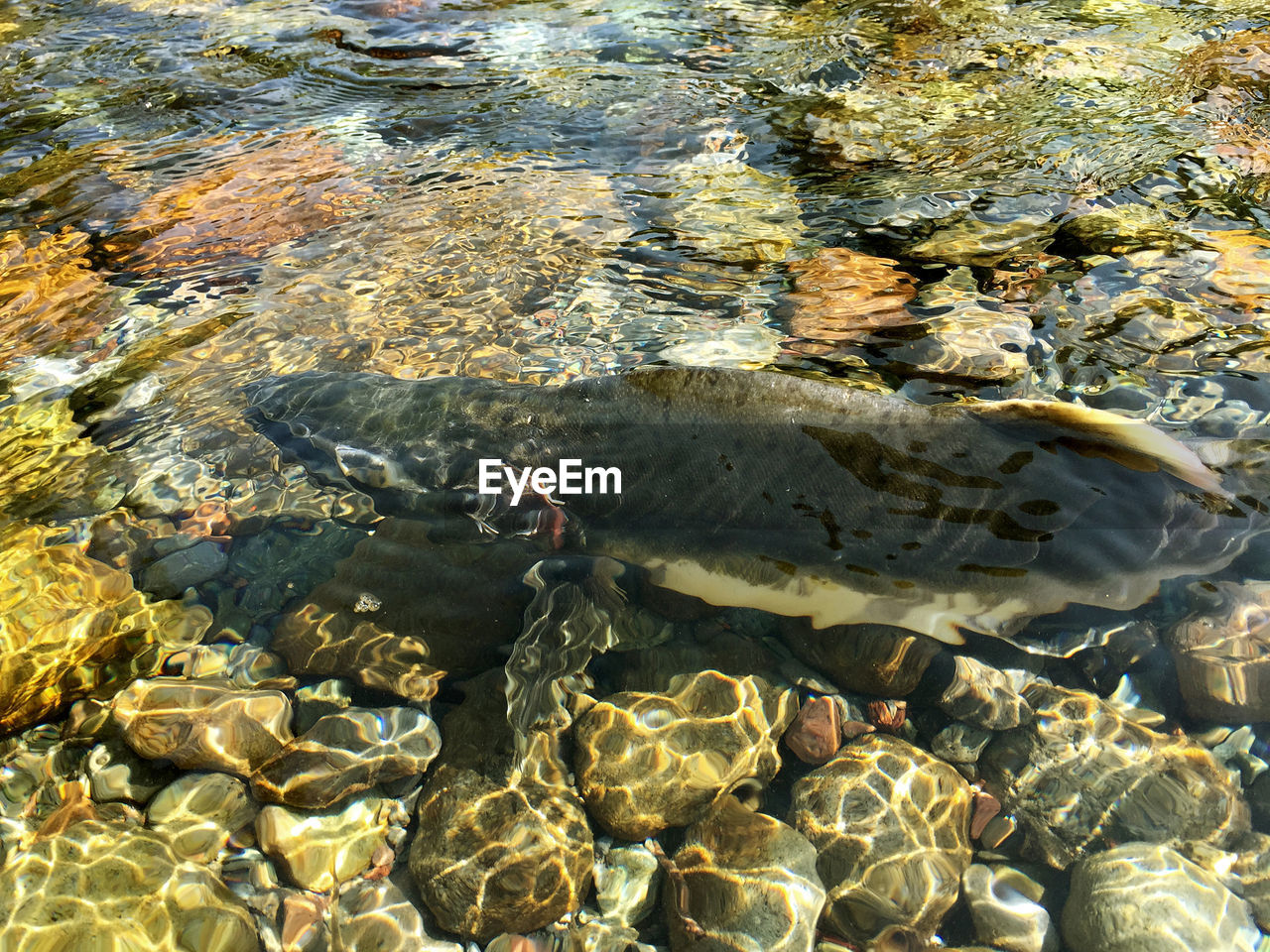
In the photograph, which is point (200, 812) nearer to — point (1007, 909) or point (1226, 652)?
point (1007, 909)

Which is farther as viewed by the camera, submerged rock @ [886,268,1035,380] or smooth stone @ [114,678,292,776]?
submerged rock @ [886,268,1035,380]

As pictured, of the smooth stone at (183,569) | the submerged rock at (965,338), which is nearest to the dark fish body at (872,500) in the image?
the submerged rock at (965,338)

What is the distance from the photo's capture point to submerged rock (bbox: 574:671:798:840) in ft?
11.6

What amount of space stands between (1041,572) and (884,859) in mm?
1401

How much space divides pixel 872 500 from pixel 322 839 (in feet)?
9.01

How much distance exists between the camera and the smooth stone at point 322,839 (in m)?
3.38

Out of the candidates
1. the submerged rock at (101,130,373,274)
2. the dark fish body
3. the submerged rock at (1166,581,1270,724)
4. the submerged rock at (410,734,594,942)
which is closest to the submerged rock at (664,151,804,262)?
the dark fish body

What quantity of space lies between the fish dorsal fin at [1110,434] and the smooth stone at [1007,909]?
1.77 meters

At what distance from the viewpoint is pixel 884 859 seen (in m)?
3.35

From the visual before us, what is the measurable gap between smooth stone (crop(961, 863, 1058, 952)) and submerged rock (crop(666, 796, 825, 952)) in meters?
0.61

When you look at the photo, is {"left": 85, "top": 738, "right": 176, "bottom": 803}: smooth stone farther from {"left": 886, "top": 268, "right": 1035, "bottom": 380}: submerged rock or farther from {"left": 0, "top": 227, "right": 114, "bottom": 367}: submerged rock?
{"left": 886, "top": 268, "right": 1035, "bottom": 380}: submerged rock

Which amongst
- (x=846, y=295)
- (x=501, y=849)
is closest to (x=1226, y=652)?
(x=846, y=295)

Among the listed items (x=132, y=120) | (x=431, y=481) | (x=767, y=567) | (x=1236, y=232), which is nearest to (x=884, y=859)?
(x=767, y=567)

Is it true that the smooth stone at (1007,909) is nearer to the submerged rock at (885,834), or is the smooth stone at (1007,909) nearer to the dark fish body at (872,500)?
the submerged rock at (885,834)
